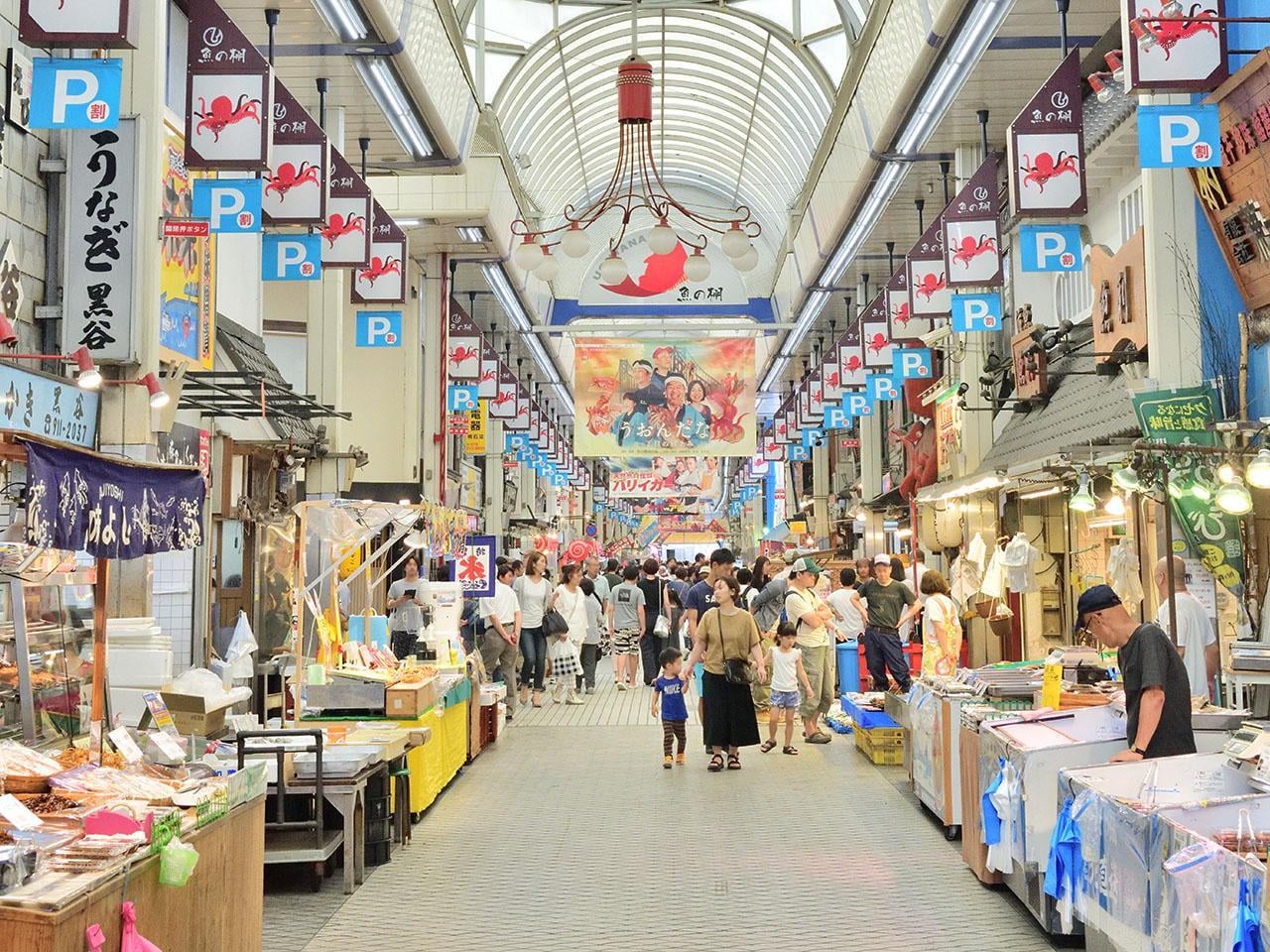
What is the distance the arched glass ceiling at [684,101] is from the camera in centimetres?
2166

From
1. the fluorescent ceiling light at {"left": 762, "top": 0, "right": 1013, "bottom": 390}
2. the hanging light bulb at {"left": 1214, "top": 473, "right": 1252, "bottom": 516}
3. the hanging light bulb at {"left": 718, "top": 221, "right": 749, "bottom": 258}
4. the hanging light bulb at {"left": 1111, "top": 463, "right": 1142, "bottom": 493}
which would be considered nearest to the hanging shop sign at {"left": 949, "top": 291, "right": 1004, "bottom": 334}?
the fluorescent ceiling light at {"left": 762, "top": 0, "right": 1013, "bottom": 390}

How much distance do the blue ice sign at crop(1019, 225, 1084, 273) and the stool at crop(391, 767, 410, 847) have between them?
5.73 meters

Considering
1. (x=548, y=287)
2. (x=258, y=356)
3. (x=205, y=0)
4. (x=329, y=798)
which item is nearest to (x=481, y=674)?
(x=258, y=356)

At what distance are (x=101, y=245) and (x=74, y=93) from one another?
217cm

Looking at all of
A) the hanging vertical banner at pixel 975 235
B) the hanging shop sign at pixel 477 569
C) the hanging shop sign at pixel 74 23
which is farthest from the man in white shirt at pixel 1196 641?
the hanging shop sign at pixel 477 569

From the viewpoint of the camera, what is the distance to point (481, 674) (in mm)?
12352

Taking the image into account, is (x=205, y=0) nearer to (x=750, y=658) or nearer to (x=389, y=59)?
(x=389, y=59)

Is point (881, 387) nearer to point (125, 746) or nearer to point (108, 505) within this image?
point (125, 746)

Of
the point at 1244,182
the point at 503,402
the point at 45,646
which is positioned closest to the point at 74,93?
the point at 45,646

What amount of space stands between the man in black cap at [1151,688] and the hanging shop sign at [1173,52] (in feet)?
10.3

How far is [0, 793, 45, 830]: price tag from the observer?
4.09 metres

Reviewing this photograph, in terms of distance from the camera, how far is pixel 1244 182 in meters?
7.79

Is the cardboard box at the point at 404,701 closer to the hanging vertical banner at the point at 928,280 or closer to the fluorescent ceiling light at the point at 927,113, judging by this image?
the fluorescent ceiling light at the point at 927,113

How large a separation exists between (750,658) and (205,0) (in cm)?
624
